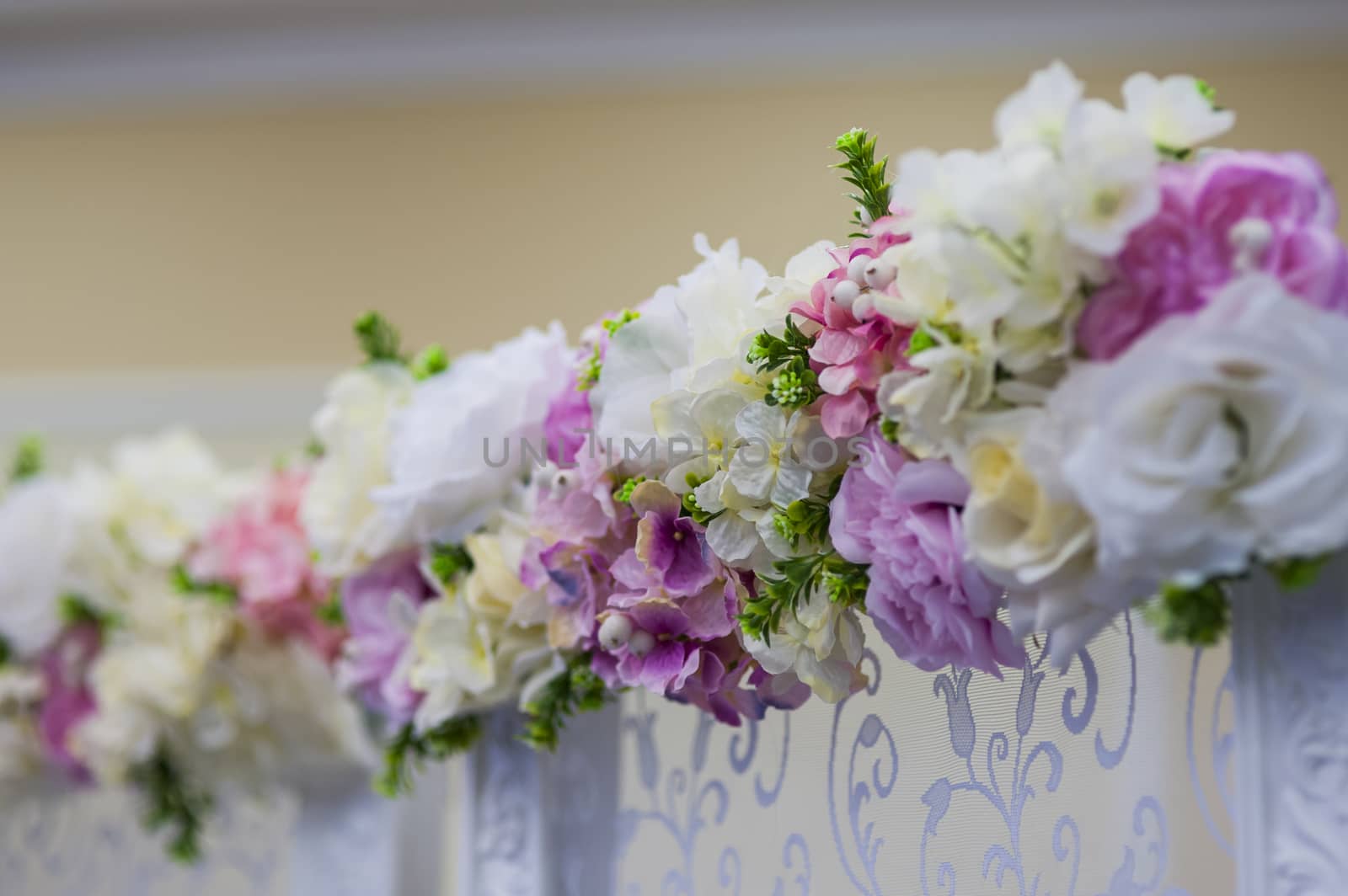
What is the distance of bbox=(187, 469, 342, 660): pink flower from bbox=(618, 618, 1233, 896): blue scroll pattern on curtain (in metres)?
0.46

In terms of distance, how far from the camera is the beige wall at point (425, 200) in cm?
201

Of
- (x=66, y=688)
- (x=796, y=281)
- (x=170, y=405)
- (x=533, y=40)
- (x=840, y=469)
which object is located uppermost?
(x=533, y=40)

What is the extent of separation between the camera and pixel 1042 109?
566mm

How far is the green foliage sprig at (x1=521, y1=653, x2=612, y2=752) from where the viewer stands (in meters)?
0.87

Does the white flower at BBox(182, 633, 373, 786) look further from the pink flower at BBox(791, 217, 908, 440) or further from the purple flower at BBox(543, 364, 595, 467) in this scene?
the pink flower at BBox(791, 217, 908, 440)

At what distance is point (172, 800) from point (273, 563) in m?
0.30

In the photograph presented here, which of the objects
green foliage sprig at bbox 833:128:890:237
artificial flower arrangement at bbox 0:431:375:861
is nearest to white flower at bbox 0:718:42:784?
artificial flower arrangement at bbox 0:431:375:861

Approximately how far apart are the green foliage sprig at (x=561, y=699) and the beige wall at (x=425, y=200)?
1.13m

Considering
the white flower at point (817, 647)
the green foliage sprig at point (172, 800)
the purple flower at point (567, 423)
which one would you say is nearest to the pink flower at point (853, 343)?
the white flower at point (817, 647)

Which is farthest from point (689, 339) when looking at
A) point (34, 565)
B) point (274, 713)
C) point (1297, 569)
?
point (34, 565)

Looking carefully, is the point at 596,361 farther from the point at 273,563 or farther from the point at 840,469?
the point at 273,563

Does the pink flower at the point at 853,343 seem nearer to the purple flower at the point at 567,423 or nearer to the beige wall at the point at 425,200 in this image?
the purple flower at the point at 567,423

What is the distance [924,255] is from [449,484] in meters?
0.44

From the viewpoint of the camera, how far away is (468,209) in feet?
7.04
